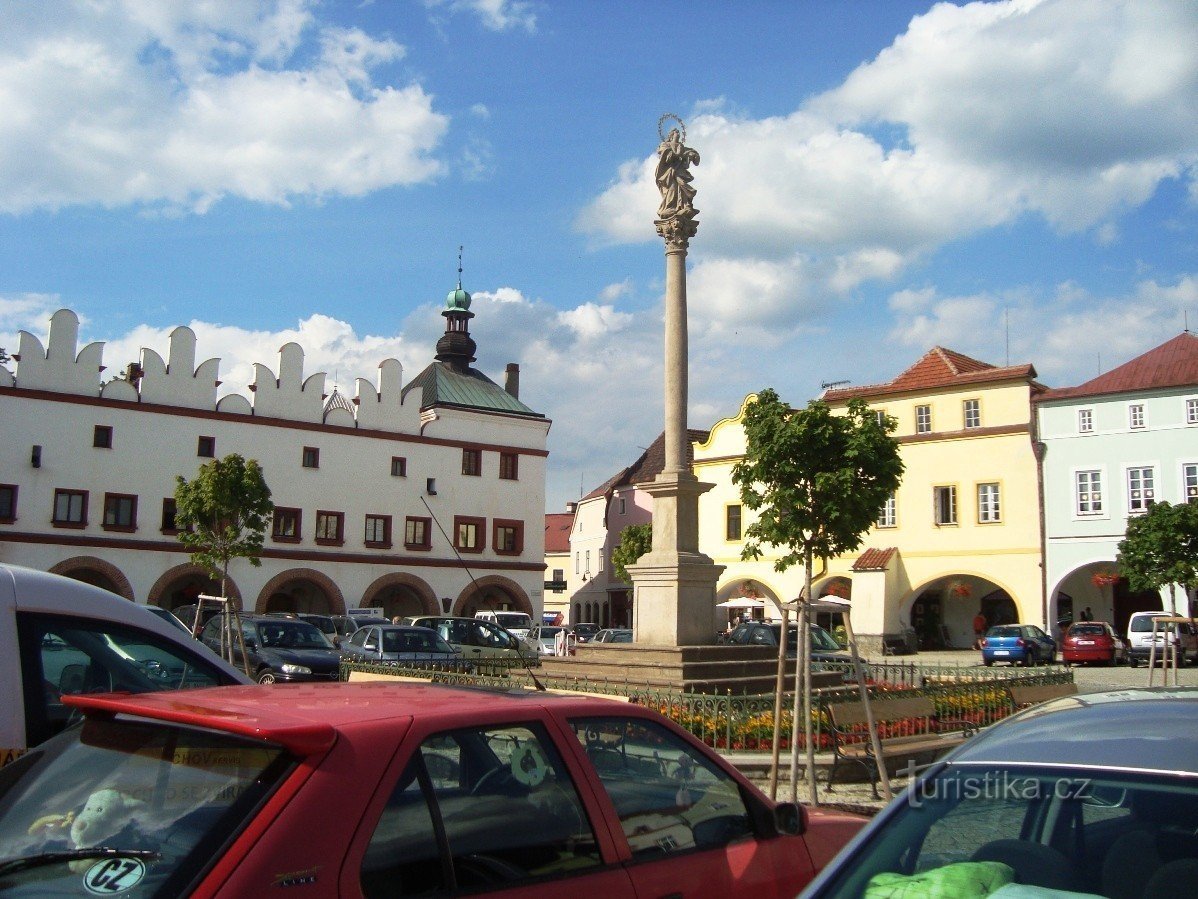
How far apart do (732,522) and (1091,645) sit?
1808 centimetres

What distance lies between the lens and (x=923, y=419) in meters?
44.3

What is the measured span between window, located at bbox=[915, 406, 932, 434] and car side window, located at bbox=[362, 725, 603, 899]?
42.4 metres

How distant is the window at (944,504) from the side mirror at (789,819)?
40512mm

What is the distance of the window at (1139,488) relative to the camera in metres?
38.5

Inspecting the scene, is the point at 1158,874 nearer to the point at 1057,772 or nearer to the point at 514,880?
the point at 1057,772

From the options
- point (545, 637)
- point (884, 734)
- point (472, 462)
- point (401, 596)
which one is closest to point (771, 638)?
point (545, 637)

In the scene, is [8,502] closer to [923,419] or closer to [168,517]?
[168,517]

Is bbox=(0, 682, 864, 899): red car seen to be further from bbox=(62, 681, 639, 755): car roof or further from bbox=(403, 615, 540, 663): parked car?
bbox=(403, 615, 540, 663): parked car

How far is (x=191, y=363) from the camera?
46.1 metres

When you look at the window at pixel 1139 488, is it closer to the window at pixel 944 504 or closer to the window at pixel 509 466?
the window at pixel 944 504

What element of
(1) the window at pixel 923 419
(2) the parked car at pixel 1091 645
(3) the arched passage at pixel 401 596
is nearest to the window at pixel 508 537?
(3) the arched passage at pixel 401 596

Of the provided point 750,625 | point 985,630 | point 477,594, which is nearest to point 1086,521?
point 985,630

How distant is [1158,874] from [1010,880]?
36 cm

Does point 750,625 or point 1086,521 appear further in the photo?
point 1086,521
